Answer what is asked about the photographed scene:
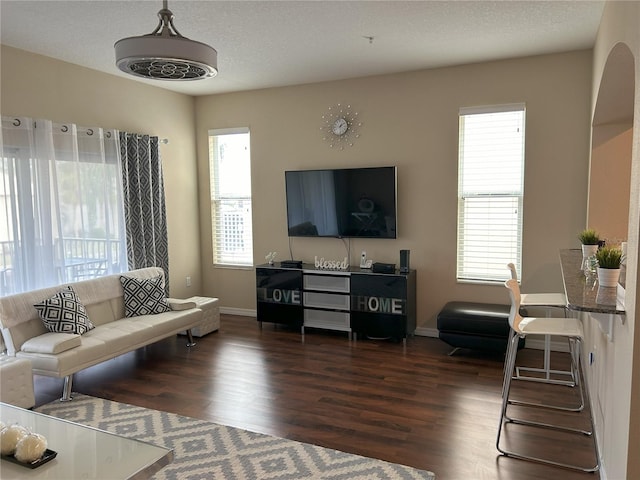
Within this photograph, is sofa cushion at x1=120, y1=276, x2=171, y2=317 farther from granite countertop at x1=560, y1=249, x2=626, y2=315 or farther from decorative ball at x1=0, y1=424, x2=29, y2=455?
granite countertop at x1=560, y1=249, x2=626, y2=315

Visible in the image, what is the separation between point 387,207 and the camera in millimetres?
5250

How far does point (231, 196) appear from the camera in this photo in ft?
20.7

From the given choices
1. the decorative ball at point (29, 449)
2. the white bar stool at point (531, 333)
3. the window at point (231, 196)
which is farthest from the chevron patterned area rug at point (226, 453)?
the window at point (231, 196)

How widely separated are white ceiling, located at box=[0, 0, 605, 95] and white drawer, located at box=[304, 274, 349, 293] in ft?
7.26

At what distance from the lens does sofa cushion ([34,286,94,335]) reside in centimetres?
388

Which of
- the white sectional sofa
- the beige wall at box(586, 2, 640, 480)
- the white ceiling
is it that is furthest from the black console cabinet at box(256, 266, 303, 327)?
the beige wall at box(586, 2, 640, 480)

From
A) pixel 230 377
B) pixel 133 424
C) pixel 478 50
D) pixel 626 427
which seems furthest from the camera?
pixel 478 50

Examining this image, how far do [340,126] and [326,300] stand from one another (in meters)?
1.98

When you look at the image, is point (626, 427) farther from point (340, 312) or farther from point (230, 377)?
point (340, 312)

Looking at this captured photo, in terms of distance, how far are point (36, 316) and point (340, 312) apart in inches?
113

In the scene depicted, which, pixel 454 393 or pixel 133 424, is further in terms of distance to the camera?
pixel 454 393

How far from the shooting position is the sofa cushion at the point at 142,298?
15.6ft

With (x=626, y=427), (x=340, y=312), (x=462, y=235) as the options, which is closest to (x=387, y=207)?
(x=462, y=235)

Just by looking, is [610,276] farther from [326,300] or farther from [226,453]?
[326,300]
